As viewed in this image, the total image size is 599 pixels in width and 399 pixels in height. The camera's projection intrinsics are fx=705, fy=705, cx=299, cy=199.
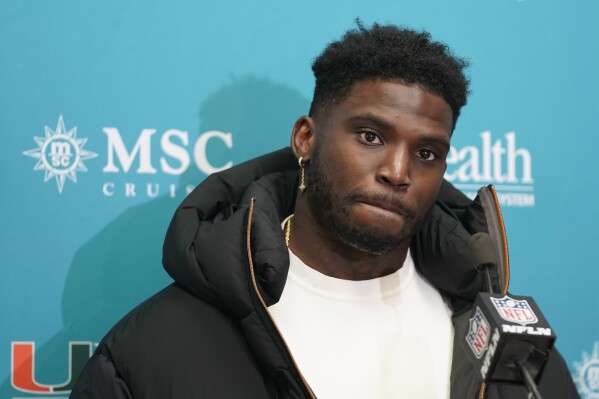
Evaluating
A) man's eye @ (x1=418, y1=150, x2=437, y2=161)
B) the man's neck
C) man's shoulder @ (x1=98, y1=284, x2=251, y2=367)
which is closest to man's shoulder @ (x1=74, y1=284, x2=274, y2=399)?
man's shoulder @ (x1=98, y1=284, x2=251, y2=367)

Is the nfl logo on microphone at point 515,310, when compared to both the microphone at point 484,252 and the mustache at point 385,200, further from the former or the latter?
the mustache at point 385,200

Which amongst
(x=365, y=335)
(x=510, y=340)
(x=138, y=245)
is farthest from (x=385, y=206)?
(x=138, y=245)

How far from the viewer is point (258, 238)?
1.08 metres

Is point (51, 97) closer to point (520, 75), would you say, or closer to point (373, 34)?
point (373, 34)

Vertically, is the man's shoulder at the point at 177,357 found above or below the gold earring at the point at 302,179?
below

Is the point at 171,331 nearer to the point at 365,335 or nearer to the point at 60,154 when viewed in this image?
the point at 365,335

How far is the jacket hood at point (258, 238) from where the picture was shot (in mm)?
1053

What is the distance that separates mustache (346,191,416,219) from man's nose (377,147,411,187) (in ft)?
0.07

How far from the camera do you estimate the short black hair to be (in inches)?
45.8

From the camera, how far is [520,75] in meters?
1.52

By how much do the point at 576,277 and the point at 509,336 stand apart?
90cm

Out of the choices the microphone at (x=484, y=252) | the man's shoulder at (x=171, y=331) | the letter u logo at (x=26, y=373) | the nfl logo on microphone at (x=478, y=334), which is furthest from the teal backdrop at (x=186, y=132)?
the nfl logo on microphone at (x=478, y=334)

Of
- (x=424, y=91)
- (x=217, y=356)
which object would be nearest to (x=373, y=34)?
(x=424, y=91)

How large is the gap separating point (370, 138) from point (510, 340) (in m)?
0.51
